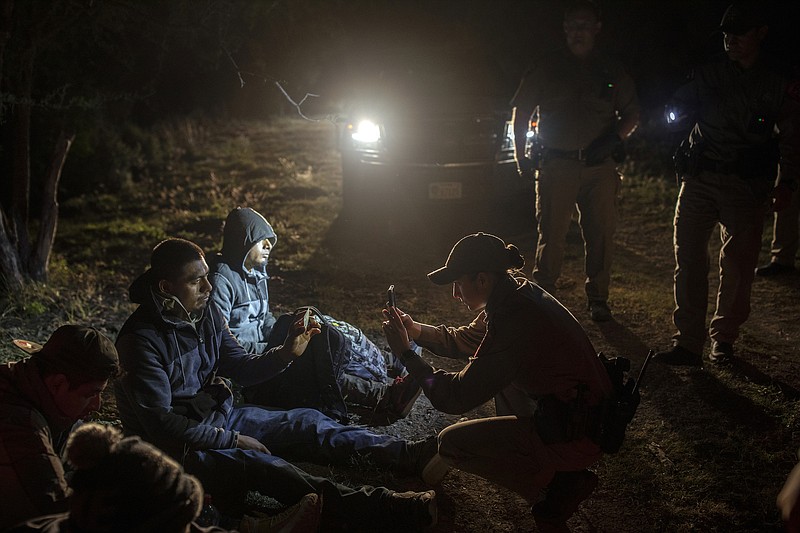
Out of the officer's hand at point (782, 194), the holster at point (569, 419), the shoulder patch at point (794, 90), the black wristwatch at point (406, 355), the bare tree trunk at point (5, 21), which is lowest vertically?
the holster at point (569, 419)

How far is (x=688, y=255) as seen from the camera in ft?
16.4

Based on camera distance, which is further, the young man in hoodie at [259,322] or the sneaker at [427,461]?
the young man in hoodie at [259,322]

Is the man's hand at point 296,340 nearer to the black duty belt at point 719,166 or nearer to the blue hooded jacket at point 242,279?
the blue hooded jacket at point 242,279

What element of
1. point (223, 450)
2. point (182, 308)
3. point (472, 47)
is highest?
point (472, 47)

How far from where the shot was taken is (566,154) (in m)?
5.77

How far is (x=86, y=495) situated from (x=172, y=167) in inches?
482

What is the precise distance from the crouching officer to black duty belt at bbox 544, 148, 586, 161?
2.83 meters

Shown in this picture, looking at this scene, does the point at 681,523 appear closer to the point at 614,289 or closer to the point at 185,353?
the point at 185,353

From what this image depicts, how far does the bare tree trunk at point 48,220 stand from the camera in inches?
269

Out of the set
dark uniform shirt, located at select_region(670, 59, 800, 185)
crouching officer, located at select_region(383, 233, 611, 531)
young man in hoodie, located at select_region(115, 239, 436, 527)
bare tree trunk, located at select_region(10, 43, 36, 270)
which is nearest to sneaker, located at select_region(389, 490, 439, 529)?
young man in hoodie, located at select_region(115, 239, 436, 527)

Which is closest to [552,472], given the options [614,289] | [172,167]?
[614,289]

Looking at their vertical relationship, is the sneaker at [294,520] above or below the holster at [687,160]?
below

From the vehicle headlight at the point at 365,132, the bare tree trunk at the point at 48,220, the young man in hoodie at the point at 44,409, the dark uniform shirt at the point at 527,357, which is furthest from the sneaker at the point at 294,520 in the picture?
the vehicle headlight at the point at 365,132

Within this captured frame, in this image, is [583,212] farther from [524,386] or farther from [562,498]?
[562,498]
